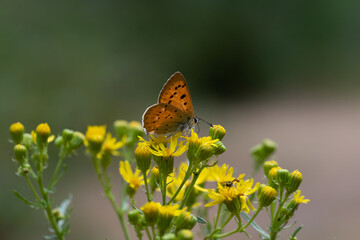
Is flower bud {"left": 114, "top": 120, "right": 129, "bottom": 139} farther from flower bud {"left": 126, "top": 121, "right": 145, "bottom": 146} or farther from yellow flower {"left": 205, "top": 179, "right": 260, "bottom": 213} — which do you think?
yellow flower {"left": 205, "top": 179, "right": 260, "bottom": 213}

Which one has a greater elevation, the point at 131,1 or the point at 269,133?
the point at 131,1

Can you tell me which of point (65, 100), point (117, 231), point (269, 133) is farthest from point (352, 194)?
point (65, 100)

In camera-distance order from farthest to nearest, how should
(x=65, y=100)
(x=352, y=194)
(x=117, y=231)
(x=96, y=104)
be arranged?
(x=96, y=104) < (x=65, y=100) < (x=352, y=194) < (x=117, y=231)

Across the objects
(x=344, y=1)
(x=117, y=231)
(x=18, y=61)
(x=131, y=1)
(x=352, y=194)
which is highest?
(x=344, y=1)

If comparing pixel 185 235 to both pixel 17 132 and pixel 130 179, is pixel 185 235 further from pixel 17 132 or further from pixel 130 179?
pixel 17 132

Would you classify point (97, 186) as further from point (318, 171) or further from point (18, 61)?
point (318, 171)

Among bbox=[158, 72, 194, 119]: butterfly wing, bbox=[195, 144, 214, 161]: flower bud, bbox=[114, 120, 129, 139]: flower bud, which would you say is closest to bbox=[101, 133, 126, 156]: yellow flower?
bbox=[114, 120, 129, 139]: flower bud

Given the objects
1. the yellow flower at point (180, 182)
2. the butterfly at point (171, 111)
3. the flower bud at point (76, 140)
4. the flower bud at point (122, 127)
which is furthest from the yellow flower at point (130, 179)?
the flower bud at point (122, 127)

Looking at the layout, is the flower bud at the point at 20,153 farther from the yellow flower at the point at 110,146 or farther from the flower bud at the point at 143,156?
the flower bud at the point at 143,156
